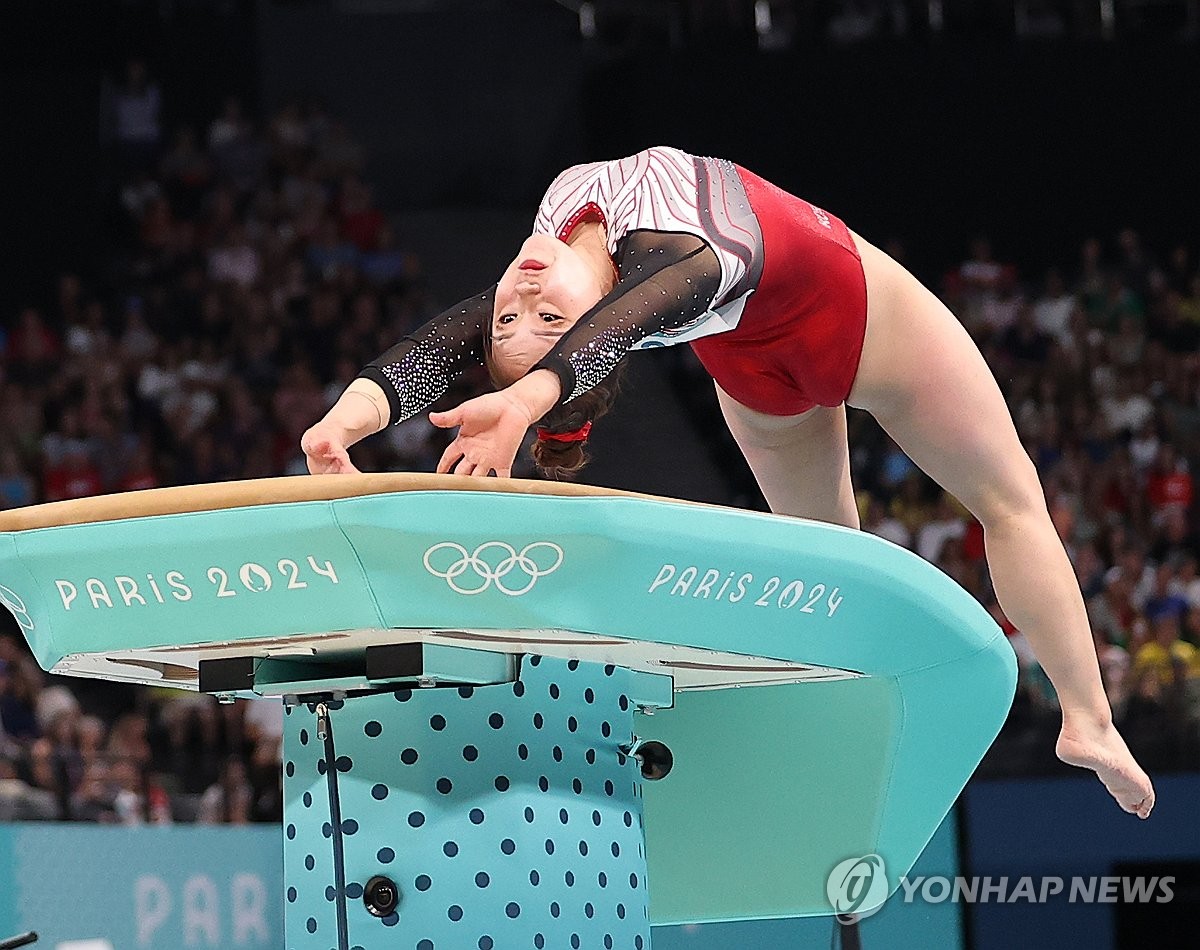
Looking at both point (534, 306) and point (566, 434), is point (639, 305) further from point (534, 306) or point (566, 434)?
point (566, 434)

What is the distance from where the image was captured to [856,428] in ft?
27.0

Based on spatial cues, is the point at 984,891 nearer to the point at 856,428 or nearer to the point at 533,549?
the point at 533,549

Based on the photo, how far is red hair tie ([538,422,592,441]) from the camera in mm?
2266

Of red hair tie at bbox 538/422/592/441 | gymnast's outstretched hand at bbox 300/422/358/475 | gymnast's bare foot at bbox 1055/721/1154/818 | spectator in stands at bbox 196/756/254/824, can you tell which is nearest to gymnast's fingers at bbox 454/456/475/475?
gymnast's outstretched hand at bbox 300/422/358/475

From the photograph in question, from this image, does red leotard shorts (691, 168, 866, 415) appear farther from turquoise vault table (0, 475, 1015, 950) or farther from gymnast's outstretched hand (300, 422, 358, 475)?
gymnast's outstretched hand (300, 422, 358, 475)

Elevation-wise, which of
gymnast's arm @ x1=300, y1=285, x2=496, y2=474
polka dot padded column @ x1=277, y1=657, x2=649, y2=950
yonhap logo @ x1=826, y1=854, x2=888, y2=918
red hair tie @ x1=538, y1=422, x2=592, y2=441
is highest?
gymnast's arm @ x1=300, y1=285, x2=496, y2=474

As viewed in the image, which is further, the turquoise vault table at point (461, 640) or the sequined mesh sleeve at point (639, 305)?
the sequined mesh sleeve at point (639, 305)

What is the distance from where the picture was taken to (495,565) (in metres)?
1.62

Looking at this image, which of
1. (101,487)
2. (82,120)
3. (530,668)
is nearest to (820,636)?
(530,668)

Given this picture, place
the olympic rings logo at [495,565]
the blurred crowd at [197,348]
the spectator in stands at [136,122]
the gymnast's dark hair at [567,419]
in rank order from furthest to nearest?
the spectator in stands at [136,122], the blurred crowd at [197,348], the gymnast's dark hair at [567,419], the olympic rings logo at [495,565]

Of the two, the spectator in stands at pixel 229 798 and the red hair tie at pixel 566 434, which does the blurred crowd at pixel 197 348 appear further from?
the red hair tie at pixel 566 434

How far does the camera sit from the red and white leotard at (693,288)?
1996mm

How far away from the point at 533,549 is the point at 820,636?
0.43m

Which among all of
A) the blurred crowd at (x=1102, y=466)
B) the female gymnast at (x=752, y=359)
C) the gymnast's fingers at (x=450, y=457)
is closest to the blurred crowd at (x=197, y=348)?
the blurred crowd at (x=1102, y=466)
